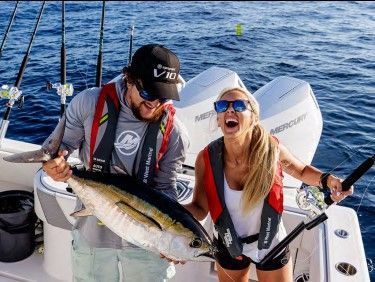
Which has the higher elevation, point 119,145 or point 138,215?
point 119,145

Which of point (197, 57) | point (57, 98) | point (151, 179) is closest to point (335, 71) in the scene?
point (197, 57)

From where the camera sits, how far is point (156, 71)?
232cm

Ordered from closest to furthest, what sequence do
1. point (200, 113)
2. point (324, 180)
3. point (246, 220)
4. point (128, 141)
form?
point (128, 141), point (324, 180), point (246, 220), point (200, 113)

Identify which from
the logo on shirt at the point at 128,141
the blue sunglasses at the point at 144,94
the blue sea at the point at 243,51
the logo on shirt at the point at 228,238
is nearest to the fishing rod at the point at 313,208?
the logo on shirt at the point at 228,238

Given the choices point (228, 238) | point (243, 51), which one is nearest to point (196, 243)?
point (228, 238)

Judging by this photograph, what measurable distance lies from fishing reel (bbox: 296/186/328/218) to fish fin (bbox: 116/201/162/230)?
3.45ft

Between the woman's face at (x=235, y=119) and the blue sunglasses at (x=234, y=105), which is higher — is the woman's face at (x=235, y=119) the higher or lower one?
the lower one

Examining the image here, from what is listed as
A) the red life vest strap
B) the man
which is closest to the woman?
the man

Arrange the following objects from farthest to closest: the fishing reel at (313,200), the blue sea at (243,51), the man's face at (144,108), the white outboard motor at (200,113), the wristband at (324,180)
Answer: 1. the blue sea at (243,51)
2. the white outboard motor at (200,113)
3. the fishing reel at (313,200)
4. the wristband at (324,180)
5. the man's face at (144,108)

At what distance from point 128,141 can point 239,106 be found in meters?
0.68

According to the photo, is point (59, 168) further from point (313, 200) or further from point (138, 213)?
point (313, 200)

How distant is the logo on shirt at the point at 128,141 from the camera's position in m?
2.51

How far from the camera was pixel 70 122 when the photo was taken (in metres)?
2.46

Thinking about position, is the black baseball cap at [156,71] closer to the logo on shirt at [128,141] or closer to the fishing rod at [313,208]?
the logo on shirt at [128,141]
